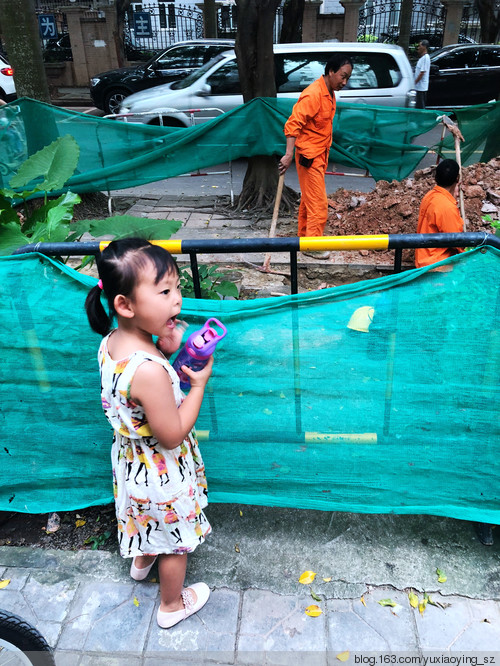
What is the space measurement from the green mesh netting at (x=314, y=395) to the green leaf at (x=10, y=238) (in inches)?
30.3

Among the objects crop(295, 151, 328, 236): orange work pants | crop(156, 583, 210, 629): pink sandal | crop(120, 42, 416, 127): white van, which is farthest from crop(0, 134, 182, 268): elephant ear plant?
crop(120, 42, 416, 127): white van

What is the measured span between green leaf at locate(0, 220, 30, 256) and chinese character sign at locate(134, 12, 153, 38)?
19973mm

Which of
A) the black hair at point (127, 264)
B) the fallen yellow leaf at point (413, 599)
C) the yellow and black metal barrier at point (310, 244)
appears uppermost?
the black hair at point (127, 264)

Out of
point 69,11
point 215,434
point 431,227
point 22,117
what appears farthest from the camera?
point 69,11

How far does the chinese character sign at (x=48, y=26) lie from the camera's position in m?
19.2

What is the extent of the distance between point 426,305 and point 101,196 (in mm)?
6830

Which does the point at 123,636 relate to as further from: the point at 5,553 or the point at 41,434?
the point at 41,434

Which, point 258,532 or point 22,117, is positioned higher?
point 22,117

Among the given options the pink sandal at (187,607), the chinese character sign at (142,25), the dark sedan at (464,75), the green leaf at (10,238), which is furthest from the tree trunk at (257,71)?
the chinese character sign at (142,25)

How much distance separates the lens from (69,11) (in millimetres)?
18359

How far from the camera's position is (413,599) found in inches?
90.0

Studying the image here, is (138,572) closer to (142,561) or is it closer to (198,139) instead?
(142,561)

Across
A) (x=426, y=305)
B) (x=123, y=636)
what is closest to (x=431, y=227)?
(x=426, y=305)

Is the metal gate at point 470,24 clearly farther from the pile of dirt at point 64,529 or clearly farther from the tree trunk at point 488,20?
the pile of dirt at point 64,529
